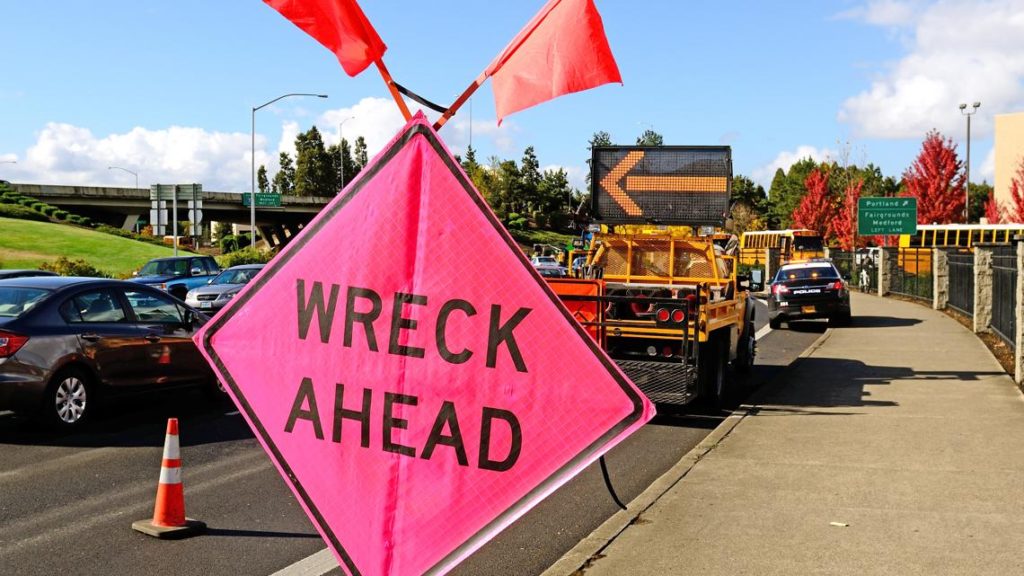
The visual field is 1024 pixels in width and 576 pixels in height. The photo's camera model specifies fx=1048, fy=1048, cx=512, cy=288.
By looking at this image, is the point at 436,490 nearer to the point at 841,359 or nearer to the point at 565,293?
the point at 565,293

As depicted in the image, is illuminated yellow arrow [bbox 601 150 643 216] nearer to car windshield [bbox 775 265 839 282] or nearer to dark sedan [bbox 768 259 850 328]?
dark sedan [bbox 768 259 850 328]

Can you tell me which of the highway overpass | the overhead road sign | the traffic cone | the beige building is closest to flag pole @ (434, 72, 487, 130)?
the traffic cone

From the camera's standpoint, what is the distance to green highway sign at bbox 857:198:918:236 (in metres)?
50.0

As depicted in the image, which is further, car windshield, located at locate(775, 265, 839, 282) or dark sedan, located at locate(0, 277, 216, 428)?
car windshield, located at locate(775, 265, 839, 282)

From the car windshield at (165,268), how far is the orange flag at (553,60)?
96.1ft

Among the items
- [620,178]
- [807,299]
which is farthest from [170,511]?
[807,299]

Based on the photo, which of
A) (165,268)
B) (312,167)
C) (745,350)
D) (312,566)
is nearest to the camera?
(312,566)

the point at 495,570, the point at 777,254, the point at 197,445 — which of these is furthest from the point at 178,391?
the point at 777,254

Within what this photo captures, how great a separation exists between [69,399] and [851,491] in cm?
750

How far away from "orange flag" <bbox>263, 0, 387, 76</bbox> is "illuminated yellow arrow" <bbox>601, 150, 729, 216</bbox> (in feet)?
36.2

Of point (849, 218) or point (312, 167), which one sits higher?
point (312, 167)

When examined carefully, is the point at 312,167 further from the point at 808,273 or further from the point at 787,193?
the point at 808,273

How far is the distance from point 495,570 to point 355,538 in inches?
120

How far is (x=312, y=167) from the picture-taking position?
13262 cm
